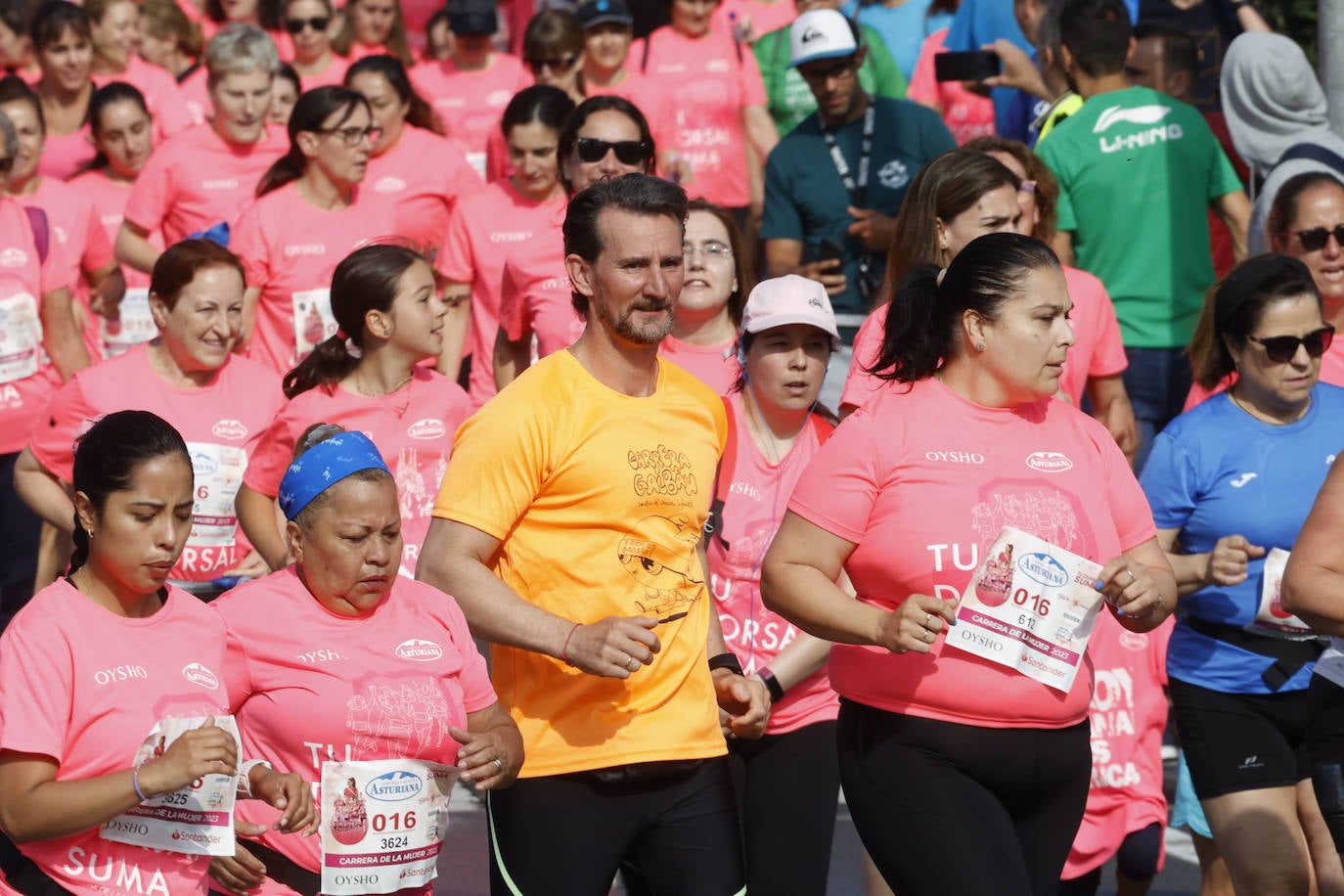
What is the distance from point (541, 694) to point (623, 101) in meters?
3.36

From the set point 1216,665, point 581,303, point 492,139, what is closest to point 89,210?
point 492,139

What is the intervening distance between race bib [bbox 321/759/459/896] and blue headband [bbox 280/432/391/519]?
65 centimetres

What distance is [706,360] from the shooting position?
6410 millimetres

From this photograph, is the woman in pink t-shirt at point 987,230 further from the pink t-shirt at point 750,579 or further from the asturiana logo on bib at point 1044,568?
the asturiana logo on bib at point 1044,568

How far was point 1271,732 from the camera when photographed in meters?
5.79

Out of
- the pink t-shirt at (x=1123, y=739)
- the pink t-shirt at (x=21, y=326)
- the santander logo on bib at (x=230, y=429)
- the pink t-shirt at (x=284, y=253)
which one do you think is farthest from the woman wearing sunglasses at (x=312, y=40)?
the pink t-shirt at (x=1123, y=739)

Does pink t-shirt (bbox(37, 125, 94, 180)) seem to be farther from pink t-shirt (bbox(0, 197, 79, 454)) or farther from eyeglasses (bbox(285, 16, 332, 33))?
pink t-shirt (bbox(0, 197, 79, 454))

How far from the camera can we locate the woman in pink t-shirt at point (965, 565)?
435 centimetres

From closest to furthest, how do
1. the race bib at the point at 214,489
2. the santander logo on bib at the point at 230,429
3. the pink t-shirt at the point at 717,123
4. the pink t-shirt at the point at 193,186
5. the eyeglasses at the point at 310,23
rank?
the race bib at the point at 214,489 → the santander logo on bib at the point at 230,429 → the pink t-shirt at the point at 193,186 → the pink t-shirt at the point at 717,123 → the eyeglasses at the point at 310,23

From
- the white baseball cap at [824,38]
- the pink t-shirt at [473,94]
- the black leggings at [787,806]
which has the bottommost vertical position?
the black leggings at [787,806]

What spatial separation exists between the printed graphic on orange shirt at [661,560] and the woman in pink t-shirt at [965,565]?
0.22m

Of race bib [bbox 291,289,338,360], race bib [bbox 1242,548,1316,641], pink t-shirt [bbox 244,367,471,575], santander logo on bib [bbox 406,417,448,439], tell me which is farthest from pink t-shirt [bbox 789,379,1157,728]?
race bib [bbox 291,289,338,360]

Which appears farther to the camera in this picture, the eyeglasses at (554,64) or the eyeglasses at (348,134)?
the eyeglasses at (554,64)

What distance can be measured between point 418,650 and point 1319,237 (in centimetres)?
403
